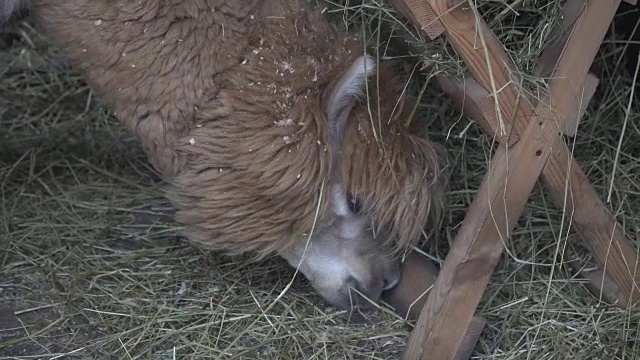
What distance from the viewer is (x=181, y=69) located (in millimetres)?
3053

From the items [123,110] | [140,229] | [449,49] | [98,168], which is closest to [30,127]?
[98,168]

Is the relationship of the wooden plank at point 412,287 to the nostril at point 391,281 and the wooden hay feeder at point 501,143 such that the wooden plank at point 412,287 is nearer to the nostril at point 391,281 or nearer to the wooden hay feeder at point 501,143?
the nostril at point 391,281

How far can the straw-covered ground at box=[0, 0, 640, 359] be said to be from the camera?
316 cm

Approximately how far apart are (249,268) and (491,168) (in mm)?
1065

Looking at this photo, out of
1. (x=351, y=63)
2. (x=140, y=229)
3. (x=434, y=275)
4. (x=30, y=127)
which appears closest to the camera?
(x=351, y=63)

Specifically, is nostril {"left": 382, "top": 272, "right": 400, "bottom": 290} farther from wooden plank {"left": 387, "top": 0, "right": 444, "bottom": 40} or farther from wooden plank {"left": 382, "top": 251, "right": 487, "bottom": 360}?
wooden plank {"left": 387, "top": 0, "right": 444, "bottom": 40}

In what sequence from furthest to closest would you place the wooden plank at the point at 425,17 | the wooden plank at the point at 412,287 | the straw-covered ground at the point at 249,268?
the wooden plank at the point at 412,287, the straw-covered ground at the point at 249,268, the wooden plank at the point at 425,17

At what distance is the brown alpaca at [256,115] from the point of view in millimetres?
3014

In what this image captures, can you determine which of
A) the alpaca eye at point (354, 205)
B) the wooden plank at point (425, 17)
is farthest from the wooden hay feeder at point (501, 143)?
the alpaca eye at point (354, 205)

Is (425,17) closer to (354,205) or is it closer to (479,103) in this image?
(479,103)

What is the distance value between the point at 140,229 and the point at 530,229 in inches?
60.0

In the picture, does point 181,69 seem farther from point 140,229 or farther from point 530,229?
point 530,229

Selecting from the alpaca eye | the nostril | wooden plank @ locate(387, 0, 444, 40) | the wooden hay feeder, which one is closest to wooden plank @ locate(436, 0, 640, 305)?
the wooden hay feeder

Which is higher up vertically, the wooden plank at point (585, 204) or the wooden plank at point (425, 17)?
the wooden plank at point (425, 17)
